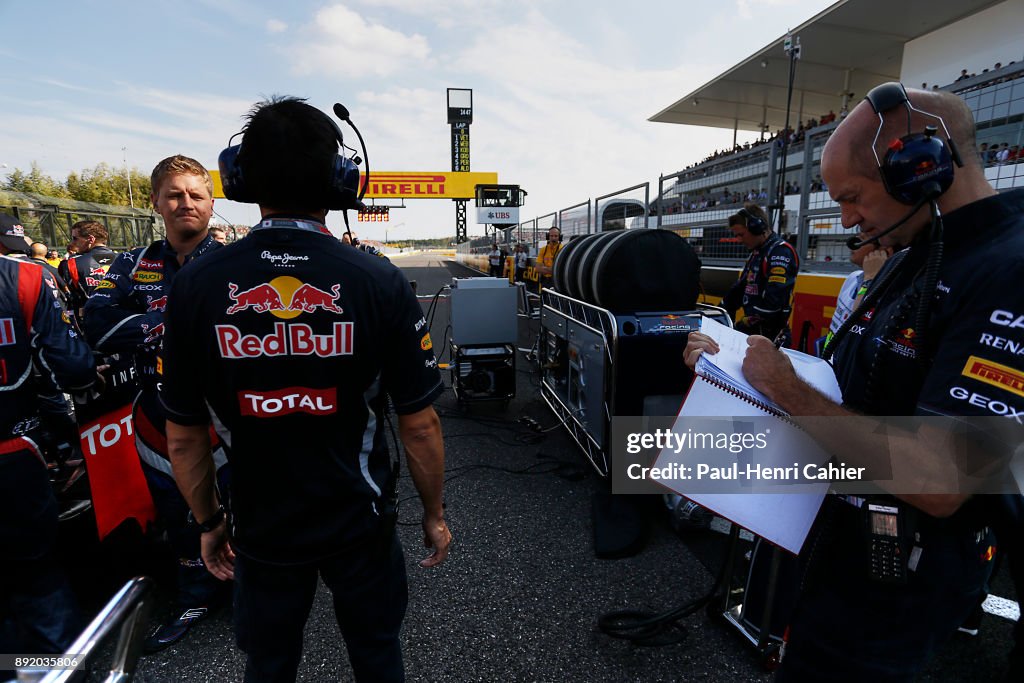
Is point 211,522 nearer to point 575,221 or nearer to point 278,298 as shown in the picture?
point 278,298

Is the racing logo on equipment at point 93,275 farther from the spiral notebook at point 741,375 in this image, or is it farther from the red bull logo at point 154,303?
the spiral notebook at point 741,375

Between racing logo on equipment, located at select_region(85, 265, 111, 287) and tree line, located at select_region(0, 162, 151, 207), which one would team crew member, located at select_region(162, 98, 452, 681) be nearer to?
racing logo on equipment, located at select_region(85, 265, 111, 287)

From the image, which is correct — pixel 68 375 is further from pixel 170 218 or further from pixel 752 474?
pixel 752 474

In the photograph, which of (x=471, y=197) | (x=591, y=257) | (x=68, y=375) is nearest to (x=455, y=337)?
(x=591, y=257)

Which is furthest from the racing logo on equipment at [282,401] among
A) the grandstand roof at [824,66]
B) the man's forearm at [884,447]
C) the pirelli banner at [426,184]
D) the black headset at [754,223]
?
the pirelli banner at [426,184]

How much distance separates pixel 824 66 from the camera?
20.2 metres

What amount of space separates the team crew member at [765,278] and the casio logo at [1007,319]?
362cm

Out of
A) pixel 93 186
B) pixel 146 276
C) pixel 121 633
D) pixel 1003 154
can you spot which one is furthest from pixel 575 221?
pixel 93 186

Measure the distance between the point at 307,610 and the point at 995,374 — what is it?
5.69 feet

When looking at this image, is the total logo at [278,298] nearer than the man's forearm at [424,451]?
Yes

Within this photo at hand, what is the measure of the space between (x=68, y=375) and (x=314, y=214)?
150cm

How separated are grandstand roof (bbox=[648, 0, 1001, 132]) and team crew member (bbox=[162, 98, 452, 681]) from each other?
2017cm

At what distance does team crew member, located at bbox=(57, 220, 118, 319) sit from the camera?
20.1 feet

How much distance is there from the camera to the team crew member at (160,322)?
2268mm
